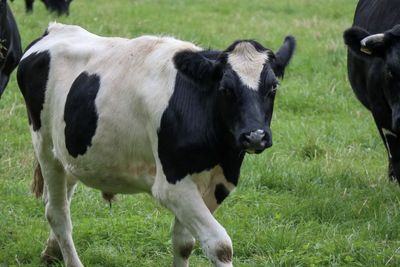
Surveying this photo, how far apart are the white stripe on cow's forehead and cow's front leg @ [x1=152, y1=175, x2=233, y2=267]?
0.61 metres

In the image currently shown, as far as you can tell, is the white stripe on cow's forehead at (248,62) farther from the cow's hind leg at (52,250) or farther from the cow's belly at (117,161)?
the cow's hind leg at (52,250)

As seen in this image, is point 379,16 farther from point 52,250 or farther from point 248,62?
point 52,250

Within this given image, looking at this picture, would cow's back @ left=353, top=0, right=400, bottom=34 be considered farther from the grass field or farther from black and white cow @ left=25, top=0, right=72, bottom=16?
A: black and white cow @ left=25, top=0, right=72, bottom=16

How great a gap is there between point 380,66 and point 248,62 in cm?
240

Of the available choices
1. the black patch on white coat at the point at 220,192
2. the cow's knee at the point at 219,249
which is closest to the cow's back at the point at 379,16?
the black patch on white coat at the point at 220,192

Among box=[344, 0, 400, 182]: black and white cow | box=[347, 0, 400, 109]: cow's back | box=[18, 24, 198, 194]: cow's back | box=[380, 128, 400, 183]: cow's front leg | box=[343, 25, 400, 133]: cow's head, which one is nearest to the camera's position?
box=[18, 24, 198, 194]: cow's back

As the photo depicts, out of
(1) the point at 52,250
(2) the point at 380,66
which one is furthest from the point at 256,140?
(2) the point at 380,66

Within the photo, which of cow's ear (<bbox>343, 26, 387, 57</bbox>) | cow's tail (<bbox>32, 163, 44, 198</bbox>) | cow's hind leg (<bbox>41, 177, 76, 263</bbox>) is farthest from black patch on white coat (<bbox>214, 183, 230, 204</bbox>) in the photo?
cow's ear (<bbox>343, 26, 387, 57</bbox>)

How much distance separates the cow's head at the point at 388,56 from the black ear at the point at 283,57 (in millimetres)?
1173

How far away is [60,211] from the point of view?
5957 mm

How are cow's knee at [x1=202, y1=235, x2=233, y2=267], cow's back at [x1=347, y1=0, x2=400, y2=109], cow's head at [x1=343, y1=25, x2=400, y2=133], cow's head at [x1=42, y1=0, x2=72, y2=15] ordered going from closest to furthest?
cow's knee at [x1=202, y1=235, x2=233, y2=267] < cow's head at [x1=343, y1=25, x2=400, y2=133] < cow's back at [x1=347, y1=0, x2=400, y2=109] < cow's head at [x1=42, y1=0, x2=72, y2=15]

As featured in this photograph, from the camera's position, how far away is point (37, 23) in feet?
47.4

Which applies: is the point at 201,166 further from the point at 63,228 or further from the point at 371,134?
the point at 371,134

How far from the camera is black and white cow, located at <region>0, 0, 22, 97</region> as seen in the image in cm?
948
